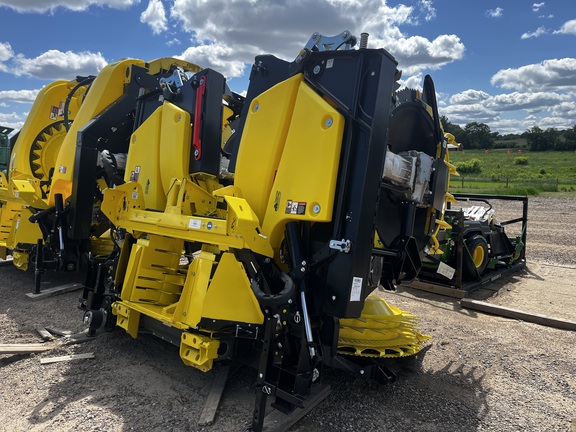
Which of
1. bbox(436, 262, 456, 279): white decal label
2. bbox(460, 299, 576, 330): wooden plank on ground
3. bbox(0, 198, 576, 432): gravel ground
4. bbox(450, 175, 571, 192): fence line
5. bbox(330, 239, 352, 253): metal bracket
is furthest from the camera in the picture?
bbox(450, 175, 571, 192): fence line

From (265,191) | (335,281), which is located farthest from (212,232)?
(335,281)

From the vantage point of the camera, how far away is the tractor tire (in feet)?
23.3

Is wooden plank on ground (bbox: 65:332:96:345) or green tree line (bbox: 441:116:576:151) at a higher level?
green tree line (bbox: 441:116:576:151)

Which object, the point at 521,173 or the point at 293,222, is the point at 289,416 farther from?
the point at 521,173

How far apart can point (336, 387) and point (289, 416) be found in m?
0.63

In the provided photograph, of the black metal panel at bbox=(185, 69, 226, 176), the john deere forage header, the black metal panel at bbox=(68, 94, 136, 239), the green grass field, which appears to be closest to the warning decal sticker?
the john deere forage header

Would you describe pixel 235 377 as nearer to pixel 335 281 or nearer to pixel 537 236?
pixel 335 281

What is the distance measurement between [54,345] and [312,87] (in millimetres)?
3283

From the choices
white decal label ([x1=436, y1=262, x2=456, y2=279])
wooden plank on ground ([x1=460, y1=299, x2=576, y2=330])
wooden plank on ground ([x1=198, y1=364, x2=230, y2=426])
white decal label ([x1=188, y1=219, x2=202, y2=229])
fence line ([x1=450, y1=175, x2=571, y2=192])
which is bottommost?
wooden plank on ground ([x1=198, y1=364, x2=230, y2=426])

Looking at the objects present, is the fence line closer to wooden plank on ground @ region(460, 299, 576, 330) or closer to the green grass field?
the green grass field

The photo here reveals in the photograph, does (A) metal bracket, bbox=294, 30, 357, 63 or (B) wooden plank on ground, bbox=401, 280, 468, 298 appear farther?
(B) wooden plank on ground, bbox=401, 280, 468, 298

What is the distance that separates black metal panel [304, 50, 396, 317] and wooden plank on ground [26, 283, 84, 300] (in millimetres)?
4452

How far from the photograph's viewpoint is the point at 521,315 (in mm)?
5461

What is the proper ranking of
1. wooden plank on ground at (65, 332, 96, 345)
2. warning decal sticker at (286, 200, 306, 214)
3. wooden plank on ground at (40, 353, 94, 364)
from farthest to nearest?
1. wooden plank on ground at (65, 332, 96, 345)
2. wooden plank on ground at (40, 353, 94, 364)
3. warning decal sticker at (286, 200, 306, 214)
